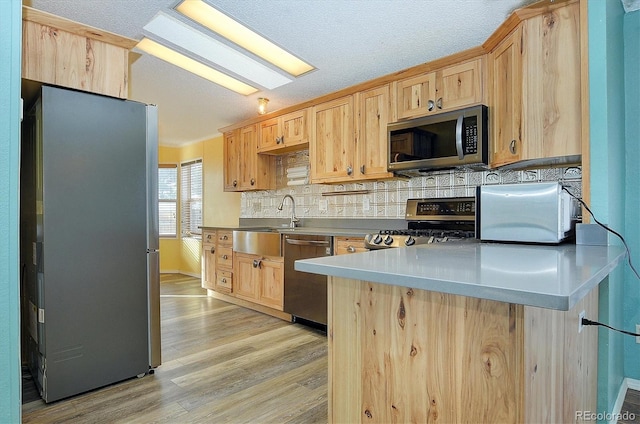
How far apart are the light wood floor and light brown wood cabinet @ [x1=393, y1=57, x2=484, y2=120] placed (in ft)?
6.82

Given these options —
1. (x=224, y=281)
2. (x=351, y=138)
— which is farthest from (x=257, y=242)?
(x=351, y=138)

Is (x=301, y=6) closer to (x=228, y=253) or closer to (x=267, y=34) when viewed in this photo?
(x=267, y=34)

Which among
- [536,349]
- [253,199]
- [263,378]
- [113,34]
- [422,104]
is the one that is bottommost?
[263,378]

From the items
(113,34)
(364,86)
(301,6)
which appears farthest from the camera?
(364,86)

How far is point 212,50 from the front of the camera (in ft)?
8.96

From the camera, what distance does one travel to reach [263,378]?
2.30 m

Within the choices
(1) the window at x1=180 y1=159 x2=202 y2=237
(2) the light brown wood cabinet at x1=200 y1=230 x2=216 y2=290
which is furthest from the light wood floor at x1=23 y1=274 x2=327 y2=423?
(1) the window at x1=180 y1=159 x2=202 y2=237

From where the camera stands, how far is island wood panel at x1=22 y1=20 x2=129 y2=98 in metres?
2.04

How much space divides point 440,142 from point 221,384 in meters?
2.29

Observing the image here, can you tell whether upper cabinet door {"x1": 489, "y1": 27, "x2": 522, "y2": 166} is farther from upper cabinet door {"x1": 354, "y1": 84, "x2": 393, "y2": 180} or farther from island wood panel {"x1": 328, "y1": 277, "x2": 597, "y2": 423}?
island wood panel {"x1": 328, "y1": 277, "x2": 597, "y2": 423}

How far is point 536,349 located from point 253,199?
4.40 m

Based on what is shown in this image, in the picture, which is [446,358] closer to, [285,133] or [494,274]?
[494,274]

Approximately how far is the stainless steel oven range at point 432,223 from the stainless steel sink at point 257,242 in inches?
42.6

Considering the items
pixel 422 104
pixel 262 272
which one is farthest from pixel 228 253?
pixel 422 104
